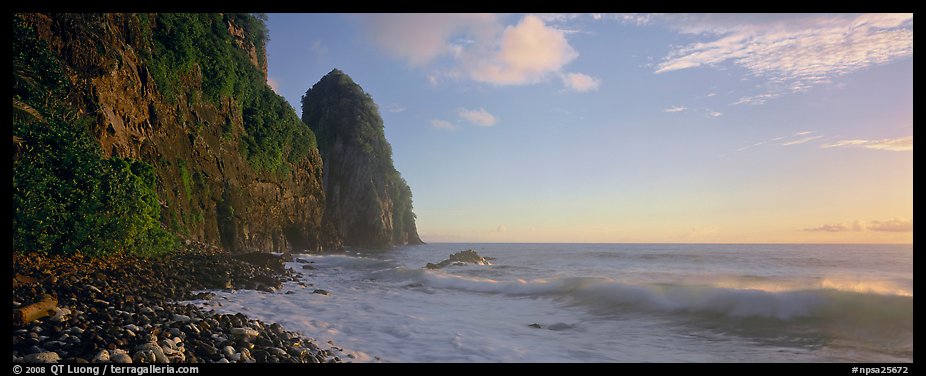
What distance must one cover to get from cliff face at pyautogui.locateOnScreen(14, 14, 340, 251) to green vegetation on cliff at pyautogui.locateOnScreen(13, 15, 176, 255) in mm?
823

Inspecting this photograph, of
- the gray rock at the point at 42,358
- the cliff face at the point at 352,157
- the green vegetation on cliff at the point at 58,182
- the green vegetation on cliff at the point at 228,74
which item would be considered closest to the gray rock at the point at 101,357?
the gray rock at the point at 42,358

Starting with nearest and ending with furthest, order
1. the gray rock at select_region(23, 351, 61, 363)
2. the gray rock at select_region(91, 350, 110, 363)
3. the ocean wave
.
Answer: the gray rock at select_region(23, 351, 61, 363), the gray rock at select_region(91, 350, 110, 363), the ocean wave

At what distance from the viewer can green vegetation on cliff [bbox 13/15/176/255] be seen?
32.1 feet

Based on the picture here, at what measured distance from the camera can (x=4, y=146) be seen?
6.93 meters

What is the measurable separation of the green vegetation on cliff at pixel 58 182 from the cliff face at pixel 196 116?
0.82 m

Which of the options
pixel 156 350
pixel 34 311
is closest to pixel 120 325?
pixel 34 311

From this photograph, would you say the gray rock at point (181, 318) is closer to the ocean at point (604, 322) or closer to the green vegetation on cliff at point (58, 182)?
the ocean at point (604, 322)

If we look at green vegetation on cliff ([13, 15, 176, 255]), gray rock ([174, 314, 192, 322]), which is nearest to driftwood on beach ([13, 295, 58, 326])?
gray rock ([174, 314, 192, 322])

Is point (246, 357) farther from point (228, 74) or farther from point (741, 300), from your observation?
point (228, 74)

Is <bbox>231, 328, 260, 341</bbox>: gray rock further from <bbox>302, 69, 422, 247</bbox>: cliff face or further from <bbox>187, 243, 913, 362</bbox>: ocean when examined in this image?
<bbox>302, 69, 422, 247</bbox>: cliff face

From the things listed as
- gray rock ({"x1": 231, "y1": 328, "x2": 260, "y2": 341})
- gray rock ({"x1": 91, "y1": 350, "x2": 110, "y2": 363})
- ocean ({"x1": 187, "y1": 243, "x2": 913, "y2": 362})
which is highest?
gray rock ({"x1": 91, "y1": 350, "x2": 110, "y2": 363})

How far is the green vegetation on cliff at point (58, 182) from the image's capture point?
32.1ft
